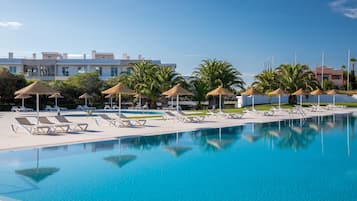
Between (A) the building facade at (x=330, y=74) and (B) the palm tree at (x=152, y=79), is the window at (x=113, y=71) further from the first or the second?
(A) the building facade at (x=330, y=74)

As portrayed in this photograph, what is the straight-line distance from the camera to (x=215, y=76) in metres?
39.2

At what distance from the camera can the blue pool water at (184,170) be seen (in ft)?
23.0

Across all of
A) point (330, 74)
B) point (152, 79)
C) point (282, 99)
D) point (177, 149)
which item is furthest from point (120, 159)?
point (330, 74)

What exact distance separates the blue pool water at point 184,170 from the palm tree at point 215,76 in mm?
24601

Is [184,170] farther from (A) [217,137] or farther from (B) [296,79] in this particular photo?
(B) [296,79]

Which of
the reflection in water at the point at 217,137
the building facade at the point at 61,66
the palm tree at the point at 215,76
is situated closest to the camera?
the reflection in water at the point at 217,137

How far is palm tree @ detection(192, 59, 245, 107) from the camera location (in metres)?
39.1

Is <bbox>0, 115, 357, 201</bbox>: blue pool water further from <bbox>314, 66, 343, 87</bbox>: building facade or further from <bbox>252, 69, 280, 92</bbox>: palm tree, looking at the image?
<bbox>314, 66, 343, 87</bbox>: building facade

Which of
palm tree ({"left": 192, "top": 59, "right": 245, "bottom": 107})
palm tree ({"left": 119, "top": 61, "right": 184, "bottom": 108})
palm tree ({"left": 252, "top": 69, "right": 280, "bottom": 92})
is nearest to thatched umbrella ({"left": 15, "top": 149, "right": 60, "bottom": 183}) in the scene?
palm tree ({"left": 119, "top": 61, "right": 184, "bottom": 108})

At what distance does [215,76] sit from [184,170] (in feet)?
100

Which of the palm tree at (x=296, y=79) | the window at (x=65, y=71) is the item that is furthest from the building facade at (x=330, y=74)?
the window at (x=65, y=71)

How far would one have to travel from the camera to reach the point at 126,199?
21.9ft

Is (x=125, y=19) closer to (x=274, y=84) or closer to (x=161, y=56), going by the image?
(x=274, y=84)

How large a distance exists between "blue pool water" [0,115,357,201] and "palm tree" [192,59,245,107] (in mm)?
24601
